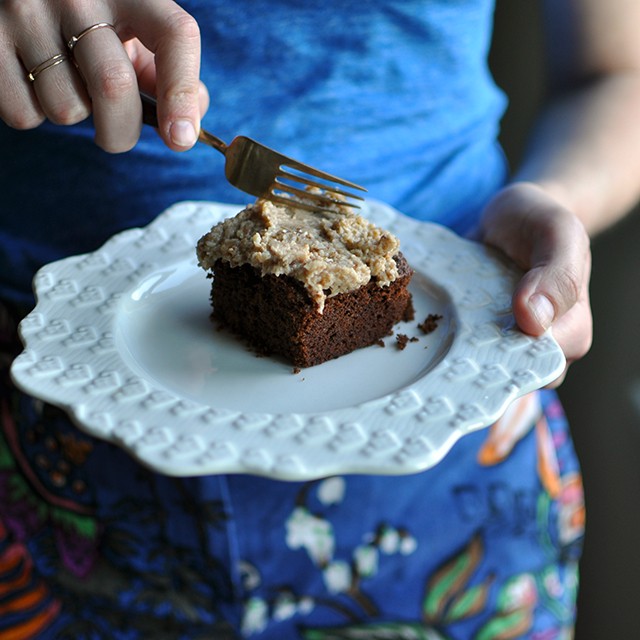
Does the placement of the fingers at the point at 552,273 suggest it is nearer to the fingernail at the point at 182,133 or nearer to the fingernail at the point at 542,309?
the fingernail at the point at 542,309

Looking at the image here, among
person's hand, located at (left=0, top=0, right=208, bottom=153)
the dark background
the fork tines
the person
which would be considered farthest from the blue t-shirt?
the dark background

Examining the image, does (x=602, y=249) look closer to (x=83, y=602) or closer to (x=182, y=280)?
(x=182, y=280)

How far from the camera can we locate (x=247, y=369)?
1.28 m

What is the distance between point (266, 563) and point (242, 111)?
861mm

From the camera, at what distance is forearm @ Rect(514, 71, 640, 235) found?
1.68 meters

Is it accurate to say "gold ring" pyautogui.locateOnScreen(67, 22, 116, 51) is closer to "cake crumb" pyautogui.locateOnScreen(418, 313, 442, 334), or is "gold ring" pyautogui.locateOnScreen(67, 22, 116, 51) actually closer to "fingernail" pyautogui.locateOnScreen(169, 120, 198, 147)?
"fingernail" pyautogui.locateOnScreen(169, 120, 198, 147)

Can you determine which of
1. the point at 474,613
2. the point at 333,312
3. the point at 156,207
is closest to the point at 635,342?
the point at 474,613

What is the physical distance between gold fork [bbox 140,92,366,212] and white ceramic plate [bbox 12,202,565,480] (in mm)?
223

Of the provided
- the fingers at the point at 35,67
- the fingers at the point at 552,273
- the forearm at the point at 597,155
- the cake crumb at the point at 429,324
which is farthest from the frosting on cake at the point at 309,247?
the forearm at the point at 597,155

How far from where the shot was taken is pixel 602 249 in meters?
2.34

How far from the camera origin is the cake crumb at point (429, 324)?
1363mm

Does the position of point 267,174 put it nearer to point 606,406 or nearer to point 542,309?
point 542,309

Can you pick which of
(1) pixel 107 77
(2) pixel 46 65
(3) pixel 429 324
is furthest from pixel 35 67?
(3) pixel 429 324

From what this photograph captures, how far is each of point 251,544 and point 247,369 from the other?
35 cm
